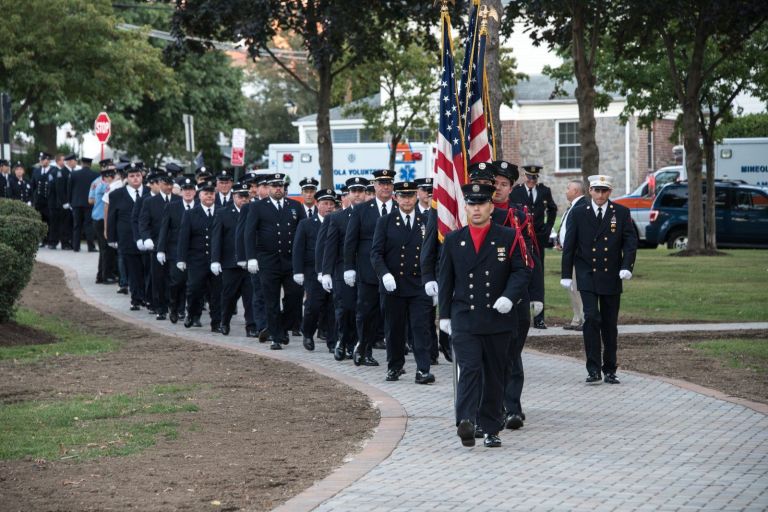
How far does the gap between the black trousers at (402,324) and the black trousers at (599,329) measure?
1.47 m

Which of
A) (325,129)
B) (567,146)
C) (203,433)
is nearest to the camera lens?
(203,433)

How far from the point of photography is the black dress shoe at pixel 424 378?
42.3ft

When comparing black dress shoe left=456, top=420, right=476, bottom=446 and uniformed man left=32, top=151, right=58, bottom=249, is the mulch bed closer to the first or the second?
black dress shoe left=456, top=420, right=476, bottom=446

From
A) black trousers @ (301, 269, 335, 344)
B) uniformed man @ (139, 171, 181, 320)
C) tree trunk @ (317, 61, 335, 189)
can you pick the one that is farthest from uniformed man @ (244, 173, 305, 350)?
tree trunk @ (317, 61, 335, 189)

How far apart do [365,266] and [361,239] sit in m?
0.30

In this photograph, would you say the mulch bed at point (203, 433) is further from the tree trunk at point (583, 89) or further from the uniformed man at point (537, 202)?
the tree trunk at point (583, 89)

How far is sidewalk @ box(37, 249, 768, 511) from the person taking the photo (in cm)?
789

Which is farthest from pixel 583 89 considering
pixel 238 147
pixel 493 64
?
pixel 238 147

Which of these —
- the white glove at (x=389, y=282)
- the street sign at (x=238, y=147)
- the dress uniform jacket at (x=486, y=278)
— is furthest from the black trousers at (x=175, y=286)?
the street sign at (x=238, y=147)

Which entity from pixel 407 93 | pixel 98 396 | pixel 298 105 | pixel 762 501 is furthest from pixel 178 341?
pixel 298 105

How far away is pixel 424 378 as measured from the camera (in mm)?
12898

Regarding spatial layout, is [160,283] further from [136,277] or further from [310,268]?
[310,268]

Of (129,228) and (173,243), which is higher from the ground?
(129,228)

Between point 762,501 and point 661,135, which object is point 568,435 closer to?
point 762,501
